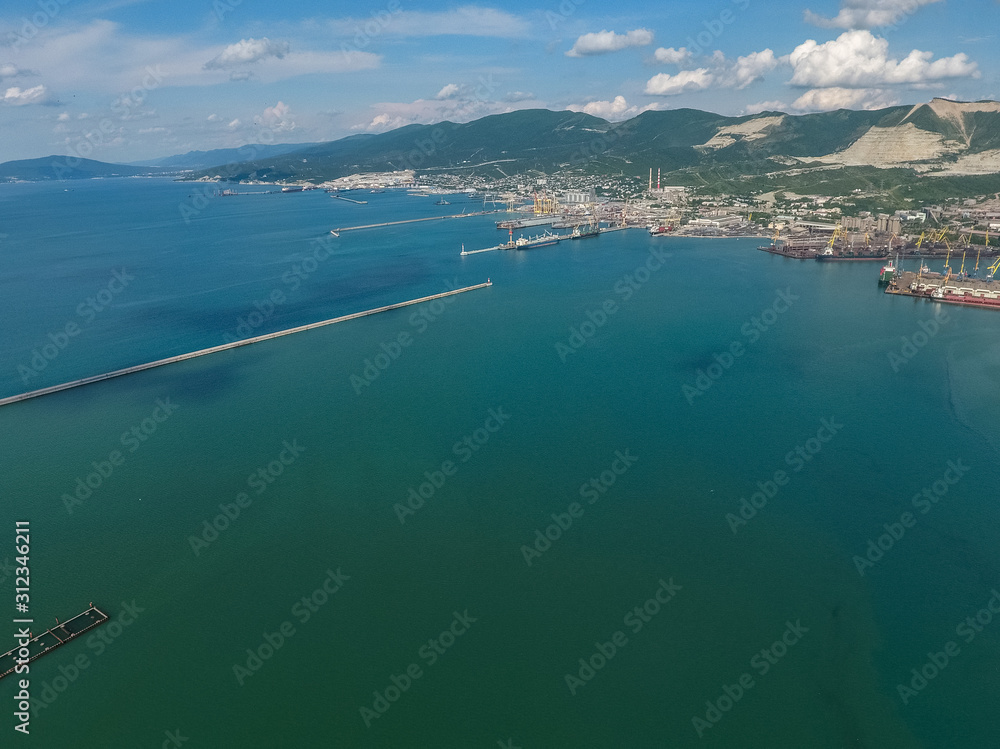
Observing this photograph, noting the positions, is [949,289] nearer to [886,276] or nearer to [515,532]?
[886,276]

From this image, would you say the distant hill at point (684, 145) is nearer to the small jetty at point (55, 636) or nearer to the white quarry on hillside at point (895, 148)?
the white quarry on hillside at point (895, 148)

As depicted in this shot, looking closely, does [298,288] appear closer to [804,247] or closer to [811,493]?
[811,493]

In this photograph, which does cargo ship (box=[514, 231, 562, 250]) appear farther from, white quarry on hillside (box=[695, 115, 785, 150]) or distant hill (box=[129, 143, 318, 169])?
distant hill (box=[129, 143, 318, 169])

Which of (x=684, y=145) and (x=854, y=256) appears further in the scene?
(x=684, y=145)

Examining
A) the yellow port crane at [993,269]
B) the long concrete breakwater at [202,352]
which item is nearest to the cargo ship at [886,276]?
the yellow port crane at [993,269]

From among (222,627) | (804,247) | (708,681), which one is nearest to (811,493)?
(708,681)

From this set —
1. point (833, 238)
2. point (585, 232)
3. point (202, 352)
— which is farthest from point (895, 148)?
point (202, 352)

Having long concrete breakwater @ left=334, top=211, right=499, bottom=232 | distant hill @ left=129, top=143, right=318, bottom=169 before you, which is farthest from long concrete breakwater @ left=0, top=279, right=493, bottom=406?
distant hill @ left=129, top=143, right=318, bottom=169
